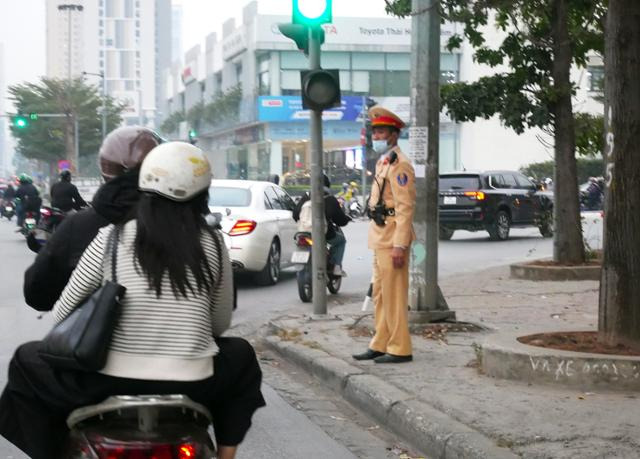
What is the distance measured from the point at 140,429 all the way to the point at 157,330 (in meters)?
0.32

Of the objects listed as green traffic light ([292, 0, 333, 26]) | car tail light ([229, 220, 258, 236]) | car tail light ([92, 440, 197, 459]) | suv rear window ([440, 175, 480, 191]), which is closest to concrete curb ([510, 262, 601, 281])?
car tail light ([229, 220, 258, 236])

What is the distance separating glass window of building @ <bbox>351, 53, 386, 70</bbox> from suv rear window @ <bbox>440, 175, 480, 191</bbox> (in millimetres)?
42007

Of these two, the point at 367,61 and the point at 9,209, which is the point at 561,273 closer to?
the point at 9,209

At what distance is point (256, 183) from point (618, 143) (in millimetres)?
9999

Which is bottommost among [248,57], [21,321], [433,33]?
[21,321]

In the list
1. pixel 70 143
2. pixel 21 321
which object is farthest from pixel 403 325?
pixel 70 143

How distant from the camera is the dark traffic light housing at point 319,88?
11.7m

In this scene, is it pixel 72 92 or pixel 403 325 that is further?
pixel 72 92

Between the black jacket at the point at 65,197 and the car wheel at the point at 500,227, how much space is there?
1038 centimetres

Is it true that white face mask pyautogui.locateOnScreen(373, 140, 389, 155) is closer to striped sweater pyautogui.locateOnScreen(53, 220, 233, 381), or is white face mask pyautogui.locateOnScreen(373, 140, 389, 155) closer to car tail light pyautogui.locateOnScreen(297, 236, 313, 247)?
striped sweater pyautogui.locateOnScreen(53, 220, 233, 381)

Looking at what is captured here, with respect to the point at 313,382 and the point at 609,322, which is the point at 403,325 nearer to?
the point at 313,382

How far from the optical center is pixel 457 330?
11.0m

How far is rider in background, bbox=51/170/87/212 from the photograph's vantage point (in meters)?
20.3

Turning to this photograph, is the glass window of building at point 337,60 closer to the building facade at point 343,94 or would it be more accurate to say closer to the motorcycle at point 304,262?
the building facade at point 343,94
